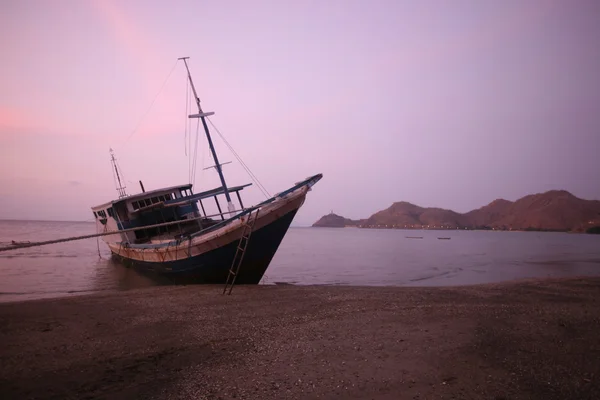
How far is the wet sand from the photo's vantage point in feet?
15.3

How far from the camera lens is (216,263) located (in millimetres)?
15227

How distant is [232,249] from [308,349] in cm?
929

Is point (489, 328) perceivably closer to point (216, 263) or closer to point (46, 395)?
point (46, 395)

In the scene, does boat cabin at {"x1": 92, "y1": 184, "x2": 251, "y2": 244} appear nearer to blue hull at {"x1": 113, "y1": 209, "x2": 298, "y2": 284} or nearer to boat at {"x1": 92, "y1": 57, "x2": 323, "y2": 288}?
boat at {"x1": 92, "y1": 57, "x2": 323, "y2": 288}

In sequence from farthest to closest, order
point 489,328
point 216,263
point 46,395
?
point 216,263 < point 489,328 < point 46,395

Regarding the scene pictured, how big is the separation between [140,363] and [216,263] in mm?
9551

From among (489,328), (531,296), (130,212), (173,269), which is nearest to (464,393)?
(489,328)

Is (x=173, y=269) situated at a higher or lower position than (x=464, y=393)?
higher

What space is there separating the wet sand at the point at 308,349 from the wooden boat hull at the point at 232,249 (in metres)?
4.54

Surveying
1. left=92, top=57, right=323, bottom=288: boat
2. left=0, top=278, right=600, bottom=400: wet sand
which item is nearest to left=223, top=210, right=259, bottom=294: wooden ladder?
left=92, top=57, right=323, bottom=288: boat

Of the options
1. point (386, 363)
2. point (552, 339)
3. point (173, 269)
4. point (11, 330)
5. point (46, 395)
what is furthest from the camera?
point (173, 269)

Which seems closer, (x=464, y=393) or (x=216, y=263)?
(x=464, y=393)

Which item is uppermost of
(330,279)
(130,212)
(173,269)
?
(130,212)

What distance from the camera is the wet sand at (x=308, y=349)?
466cm
